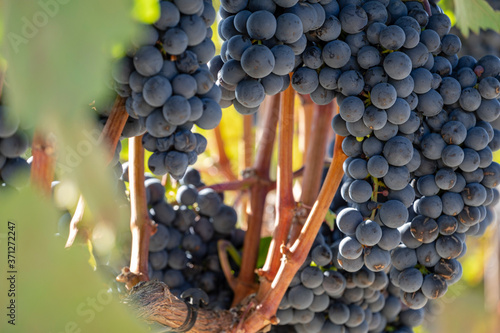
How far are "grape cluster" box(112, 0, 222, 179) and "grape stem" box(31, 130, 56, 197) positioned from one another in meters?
0.08

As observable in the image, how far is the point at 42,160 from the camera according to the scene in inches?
18.7

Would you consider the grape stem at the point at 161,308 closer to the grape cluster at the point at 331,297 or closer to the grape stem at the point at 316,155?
the grape cluster at the point at 331,297

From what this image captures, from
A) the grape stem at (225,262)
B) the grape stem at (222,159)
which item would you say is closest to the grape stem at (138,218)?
the grape stem at (225,262)

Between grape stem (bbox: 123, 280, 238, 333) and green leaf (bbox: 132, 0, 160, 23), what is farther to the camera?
grape stem (bbox: 123, 280, 238, 333)

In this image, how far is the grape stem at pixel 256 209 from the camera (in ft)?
2.70

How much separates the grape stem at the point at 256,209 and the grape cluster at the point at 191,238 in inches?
1.6

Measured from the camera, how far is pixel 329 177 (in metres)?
0.66

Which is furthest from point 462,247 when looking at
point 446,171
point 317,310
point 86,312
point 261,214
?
point 86,312

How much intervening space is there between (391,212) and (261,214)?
34 cm

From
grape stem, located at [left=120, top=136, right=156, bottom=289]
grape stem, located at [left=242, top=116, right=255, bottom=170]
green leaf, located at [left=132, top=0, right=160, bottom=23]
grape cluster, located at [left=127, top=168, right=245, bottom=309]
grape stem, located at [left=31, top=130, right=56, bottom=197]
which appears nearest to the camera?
green leaf, located at [left=132, top=0, right=160, bottom=23]

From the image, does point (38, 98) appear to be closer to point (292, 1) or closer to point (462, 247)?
point (292, 1)

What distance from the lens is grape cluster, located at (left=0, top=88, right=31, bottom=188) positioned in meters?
0.45

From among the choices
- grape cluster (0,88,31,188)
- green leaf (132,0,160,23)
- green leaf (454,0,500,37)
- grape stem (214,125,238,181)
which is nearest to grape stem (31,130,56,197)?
grape cluster (0,88,31,188)

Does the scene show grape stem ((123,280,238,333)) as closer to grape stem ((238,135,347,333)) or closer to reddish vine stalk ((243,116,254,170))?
grape stem ((238,135,347,333))
